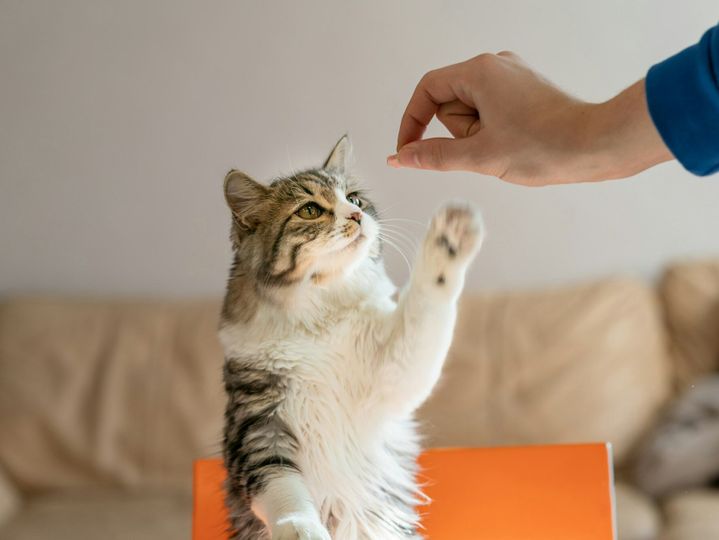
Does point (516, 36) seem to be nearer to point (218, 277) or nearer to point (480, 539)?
point (218, 277)

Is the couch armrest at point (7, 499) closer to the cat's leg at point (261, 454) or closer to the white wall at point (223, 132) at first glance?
the white wall at point (223, 132)

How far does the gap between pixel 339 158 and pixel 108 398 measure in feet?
5.50

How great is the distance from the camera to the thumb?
0.88 metres

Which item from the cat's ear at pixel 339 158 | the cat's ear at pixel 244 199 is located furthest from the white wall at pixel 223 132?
the cat's ear at pixel 244 199

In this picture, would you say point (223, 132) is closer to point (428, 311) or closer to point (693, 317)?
point (693, 317)

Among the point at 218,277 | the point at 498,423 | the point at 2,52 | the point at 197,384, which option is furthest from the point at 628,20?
the point at 2,52

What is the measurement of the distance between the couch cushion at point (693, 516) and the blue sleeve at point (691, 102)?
1.50 m

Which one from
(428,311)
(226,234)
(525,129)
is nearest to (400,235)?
(428,311)

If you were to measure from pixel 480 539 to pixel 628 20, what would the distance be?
199cm

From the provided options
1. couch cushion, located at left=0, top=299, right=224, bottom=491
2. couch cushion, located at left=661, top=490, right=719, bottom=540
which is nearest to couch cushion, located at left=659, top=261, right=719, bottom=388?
couch cushion, located at left=661, top=490, right=719, bottom=540

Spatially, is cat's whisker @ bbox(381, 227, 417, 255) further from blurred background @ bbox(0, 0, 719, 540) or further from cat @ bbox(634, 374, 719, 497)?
cat @ bbox(634, 374, 719, 497)

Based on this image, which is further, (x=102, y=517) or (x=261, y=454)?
(x=102, y=517)

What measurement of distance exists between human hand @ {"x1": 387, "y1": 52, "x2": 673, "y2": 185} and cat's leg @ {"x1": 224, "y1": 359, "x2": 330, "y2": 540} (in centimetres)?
34

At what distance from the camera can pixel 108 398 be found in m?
2.52
